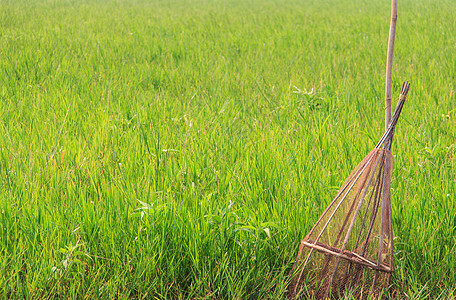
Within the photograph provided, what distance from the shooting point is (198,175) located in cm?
189

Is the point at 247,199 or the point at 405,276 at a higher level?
the point at 247,199

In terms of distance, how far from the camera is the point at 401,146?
223cm

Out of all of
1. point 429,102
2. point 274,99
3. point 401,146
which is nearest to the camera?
point 401,146

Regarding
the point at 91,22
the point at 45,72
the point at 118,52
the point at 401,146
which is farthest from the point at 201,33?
the point at 401,146

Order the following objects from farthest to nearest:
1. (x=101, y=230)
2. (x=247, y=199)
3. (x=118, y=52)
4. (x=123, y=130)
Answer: (x=118, y=52) < (x=123, y=130) < (x=247, y=199) < (x=101, y=230)

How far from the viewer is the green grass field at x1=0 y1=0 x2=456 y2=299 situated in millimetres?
1433

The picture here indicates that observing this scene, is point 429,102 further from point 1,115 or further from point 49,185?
point 1,115

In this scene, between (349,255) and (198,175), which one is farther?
(198,175)

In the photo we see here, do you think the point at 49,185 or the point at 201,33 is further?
the point at 201,33

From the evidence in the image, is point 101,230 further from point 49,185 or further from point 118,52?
point 118,52

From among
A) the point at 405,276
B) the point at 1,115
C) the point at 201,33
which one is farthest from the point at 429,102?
the point at 201,33

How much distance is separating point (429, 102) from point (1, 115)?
3006mm

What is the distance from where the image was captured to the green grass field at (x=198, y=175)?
1433 mm

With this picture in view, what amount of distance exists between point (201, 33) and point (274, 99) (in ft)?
11.9
